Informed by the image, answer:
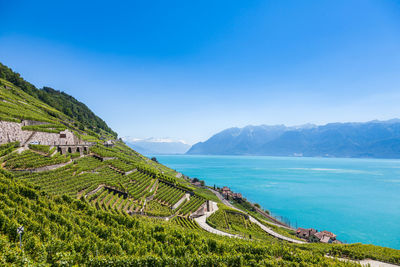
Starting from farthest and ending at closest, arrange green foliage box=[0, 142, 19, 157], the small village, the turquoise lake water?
the turquoise lake water < the small village < green foliage box=[0, 142, 19, 157]

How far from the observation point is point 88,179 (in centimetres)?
3162

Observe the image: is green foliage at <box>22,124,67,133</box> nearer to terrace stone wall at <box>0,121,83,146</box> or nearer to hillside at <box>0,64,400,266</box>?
hillside at <box>0,64,400,266</box>

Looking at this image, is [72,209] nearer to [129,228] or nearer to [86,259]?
[129,228]

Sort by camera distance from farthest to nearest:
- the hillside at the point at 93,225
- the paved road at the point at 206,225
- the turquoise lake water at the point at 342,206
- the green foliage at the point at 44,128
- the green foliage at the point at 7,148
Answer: the turquoise lake water at the point at 342,206 < the green foliage at the point at 44,128 < the paved road at the point at 206,225 < the green foliage at the point at 7,148 < the hillside at the point at 93,225

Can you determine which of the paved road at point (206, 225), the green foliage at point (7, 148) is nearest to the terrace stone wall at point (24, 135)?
the green foliage at point (7, 148)

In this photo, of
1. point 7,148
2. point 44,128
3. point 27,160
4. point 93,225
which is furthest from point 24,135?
point 93,225

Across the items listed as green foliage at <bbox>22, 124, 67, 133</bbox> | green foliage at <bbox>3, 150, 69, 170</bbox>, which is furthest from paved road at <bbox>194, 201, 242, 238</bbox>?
green foliage at <bbox>22, 124, 67, 133</bbox>

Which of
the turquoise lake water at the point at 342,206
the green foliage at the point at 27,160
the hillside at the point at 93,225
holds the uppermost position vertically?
the green foliage at the point at 27,160

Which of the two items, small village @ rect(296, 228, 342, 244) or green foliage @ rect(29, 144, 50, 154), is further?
small village @ rect(296, 228, 342, 244)

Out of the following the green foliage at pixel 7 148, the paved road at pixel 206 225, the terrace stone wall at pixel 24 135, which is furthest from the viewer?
the paved road at pixel 206 225

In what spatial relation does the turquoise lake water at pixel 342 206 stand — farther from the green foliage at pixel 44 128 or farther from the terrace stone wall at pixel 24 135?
the green foliage at pixel 44 128

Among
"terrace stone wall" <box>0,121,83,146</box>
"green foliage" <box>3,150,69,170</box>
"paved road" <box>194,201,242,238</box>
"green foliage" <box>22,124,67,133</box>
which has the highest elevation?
"green foliage" <box>22,124,67,133</box>

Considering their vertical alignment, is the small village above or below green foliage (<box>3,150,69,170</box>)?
below

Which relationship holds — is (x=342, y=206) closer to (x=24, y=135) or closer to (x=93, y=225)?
(x=93, y=225)
